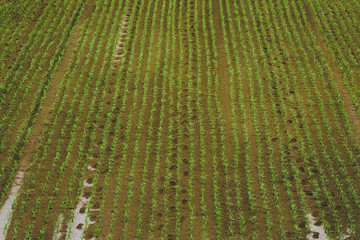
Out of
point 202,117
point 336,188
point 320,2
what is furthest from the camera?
point 320,2

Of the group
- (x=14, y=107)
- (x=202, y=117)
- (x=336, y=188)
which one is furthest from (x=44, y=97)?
(x=336, y=188)

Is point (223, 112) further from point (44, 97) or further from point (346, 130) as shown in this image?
point (44, 97)

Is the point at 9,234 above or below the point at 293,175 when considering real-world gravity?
below

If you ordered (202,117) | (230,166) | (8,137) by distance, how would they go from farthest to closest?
(202,117), (8,137), (230,166)

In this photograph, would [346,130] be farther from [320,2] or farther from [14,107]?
[14,107]

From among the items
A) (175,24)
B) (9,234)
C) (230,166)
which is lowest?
(9,234)

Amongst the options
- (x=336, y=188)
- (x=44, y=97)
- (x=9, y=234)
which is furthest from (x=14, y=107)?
(x=336, y=188)

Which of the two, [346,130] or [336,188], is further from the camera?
[346,130]
